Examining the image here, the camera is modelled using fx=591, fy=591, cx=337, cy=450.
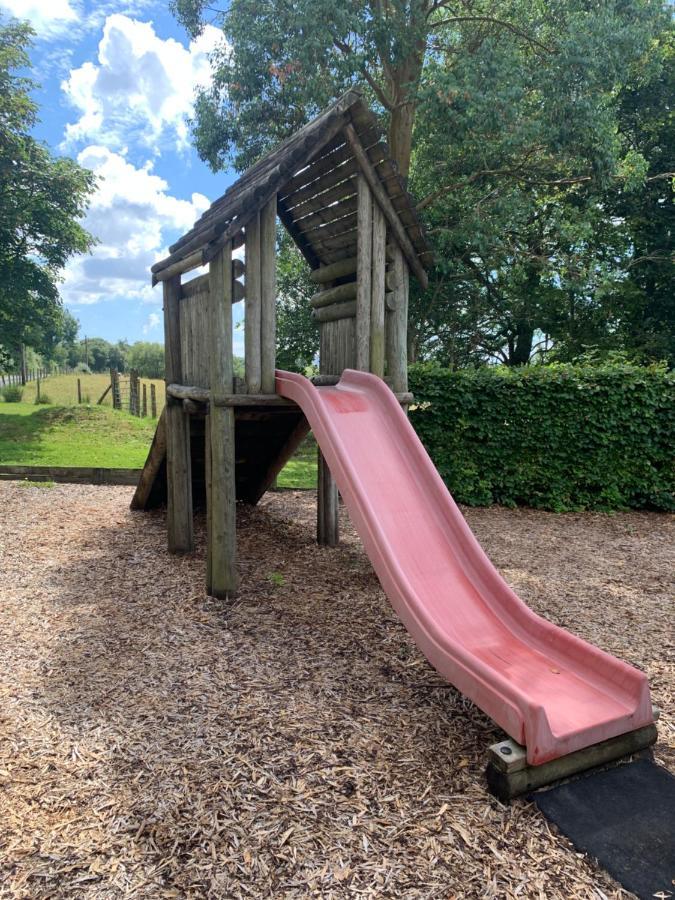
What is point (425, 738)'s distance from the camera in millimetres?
3029

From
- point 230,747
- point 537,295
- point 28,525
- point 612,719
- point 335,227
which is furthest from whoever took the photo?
point 537,295

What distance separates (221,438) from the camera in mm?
4789

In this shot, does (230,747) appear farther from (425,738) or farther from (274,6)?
(274,6)

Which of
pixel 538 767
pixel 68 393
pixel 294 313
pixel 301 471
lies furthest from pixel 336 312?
pixel 68 393

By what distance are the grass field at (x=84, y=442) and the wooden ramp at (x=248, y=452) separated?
8.75ft

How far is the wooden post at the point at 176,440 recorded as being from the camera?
5.93 metres

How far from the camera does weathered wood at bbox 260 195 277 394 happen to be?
4.79m

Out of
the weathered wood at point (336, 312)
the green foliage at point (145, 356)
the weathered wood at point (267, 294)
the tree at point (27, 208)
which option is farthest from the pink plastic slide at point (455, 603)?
the green foliage at point (145, 356)

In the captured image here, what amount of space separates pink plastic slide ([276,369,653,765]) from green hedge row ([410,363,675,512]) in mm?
4178

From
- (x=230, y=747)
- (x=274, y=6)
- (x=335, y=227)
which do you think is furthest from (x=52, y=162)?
(x=230, y=747)

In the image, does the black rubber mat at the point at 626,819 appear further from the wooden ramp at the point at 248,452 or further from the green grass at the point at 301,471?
the green grass at the point at 301,471

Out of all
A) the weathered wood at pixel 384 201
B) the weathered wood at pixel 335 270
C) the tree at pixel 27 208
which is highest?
the tree at pixel 27 208

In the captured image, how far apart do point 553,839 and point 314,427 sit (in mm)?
2710

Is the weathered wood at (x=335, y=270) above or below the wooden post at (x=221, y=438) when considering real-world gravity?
above
